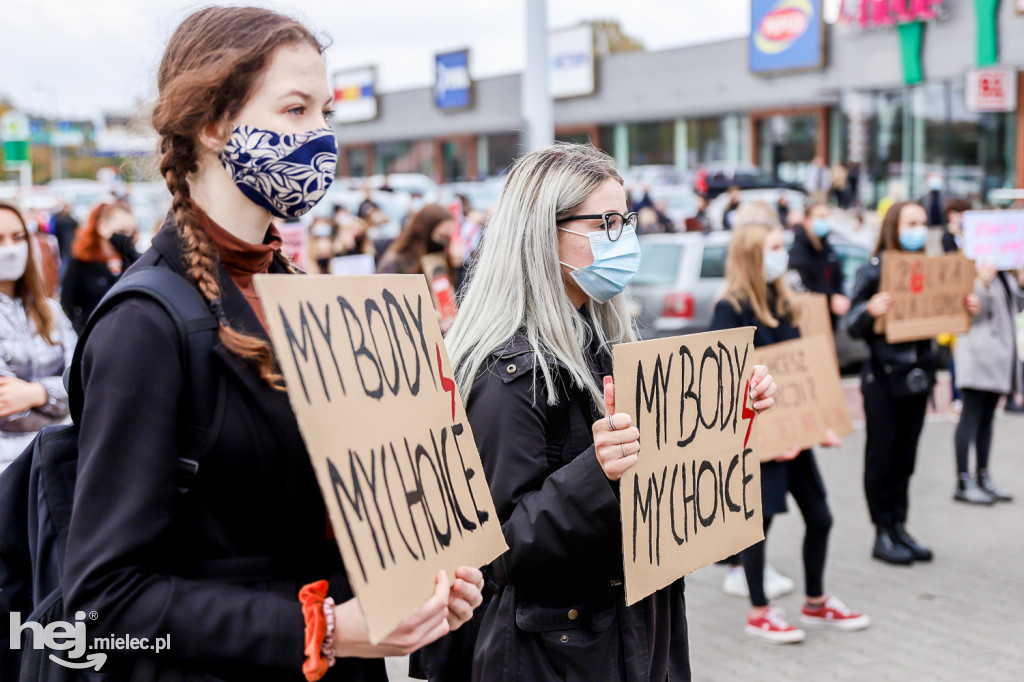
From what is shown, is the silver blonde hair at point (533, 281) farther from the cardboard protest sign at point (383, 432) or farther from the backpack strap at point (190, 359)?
the backpack strap at point (190, 359)

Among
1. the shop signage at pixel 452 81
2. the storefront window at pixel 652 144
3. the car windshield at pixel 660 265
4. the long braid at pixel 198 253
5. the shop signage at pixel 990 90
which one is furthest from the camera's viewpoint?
the shop signage at pixel 452 81

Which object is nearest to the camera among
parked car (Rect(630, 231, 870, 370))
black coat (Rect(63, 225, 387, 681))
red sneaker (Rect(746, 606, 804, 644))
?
black coat (Rect(63, 225, 387, 681))

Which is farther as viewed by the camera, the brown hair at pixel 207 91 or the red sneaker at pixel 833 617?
the red sneaker at pixel 833 617

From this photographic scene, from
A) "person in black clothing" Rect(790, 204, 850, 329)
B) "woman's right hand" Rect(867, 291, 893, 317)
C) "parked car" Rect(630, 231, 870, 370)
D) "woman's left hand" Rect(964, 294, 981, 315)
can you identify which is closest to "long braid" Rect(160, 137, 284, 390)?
"woman's right hand" Rect(867, 291, 893, 317)

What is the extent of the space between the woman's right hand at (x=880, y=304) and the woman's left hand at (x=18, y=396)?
431 cm

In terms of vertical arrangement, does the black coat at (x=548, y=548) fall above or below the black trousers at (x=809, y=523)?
above

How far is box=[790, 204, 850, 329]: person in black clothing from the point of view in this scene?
1046cm

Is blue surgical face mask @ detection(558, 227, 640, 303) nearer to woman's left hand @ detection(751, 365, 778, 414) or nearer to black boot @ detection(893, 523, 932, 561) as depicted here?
woman's left hand @ detection(751, 365, 778, 414)

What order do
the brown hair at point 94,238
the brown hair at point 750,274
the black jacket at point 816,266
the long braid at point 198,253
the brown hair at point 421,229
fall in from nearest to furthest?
the long braid at point 198,253 → the brown hair at point 750,274 → the brown hair at point 421,229 → the brown hair at point 94,238 → the black jacket at point 816,266

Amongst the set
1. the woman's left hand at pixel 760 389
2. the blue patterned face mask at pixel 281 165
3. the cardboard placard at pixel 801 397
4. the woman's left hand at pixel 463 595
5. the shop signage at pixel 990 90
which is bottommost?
the cardboard placard at pixel 801 397

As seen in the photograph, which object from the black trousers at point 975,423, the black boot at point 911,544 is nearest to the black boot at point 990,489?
the black trousers at point 975,423

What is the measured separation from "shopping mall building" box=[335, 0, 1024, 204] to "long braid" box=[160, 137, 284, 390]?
54.9ft

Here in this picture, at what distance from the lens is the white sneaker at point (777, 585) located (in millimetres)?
5398

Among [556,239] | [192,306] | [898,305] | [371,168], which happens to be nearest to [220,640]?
[192,306]
